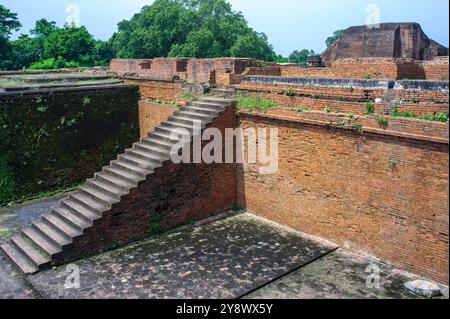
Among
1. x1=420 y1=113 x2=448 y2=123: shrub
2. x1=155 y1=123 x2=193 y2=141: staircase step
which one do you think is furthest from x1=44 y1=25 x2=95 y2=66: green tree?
x1=420 y1=113 x2=448 y2=123: shrub

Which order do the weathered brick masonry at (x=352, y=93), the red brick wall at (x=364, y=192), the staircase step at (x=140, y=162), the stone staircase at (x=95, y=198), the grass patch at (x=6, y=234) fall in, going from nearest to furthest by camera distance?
the red brick wall at (x=364, y=192), the weathered brick masonry at (x=352, y=93), the stone staircase at (x=95, y=198), the staircase step at (x=140, y=162), the grass patch at (x=6, y=234)

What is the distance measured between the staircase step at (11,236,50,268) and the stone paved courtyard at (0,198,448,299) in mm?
196

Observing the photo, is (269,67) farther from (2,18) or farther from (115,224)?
(2,18)

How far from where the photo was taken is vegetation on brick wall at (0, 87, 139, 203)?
34.0 feet

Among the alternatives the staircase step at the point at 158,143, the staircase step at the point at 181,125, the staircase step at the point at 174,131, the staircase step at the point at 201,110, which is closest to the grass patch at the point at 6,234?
the staircase step at the point at 158,143

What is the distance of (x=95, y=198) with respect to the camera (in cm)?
824

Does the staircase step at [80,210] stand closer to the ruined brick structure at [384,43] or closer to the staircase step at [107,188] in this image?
the staircase step at [107,188]

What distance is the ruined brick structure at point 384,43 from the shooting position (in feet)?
84.7

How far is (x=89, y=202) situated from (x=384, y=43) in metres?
23.8

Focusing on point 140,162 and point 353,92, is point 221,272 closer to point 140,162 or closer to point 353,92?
point 140,162

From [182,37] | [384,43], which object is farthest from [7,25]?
[384,43]

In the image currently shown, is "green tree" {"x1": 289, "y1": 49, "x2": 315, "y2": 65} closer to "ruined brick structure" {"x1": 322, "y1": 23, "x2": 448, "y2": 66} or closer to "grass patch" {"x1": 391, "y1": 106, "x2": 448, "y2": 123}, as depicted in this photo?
"ruined brick structure" {"x1": 322, "y1": 23, "x2": 448, "y2": 66}

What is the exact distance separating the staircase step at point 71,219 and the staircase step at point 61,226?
6 cm
